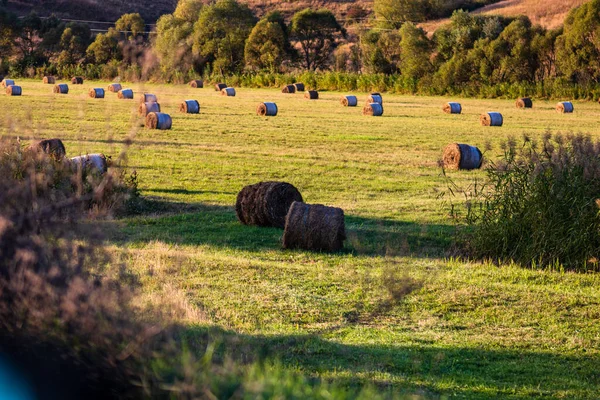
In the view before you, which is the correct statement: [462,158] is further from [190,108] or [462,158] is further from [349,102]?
[349,102]

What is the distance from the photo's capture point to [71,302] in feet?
10.8

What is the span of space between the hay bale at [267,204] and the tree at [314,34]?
76860 mm

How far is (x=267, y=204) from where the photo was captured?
584 inches

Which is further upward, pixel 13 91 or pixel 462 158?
pixel 13 91

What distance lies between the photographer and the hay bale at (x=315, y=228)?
503 inches

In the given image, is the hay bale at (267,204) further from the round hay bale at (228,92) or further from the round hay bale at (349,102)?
the round hay bale at (228,92)

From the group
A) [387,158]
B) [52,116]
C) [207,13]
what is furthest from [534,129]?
[207,13]

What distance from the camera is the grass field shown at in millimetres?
7074

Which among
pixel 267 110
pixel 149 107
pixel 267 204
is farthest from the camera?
pixel 267 110

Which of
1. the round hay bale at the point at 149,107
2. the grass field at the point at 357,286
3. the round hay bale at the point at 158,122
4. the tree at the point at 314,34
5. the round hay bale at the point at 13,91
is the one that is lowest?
the grass field at the point at 357,286

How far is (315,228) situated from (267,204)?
7.13 feet

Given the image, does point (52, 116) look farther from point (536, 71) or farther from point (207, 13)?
point (207, 13)

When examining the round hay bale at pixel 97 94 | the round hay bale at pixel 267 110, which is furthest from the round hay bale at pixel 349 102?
the round hay bale at pixel 97 94

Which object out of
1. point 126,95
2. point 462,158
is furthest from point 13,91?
point 462,158
